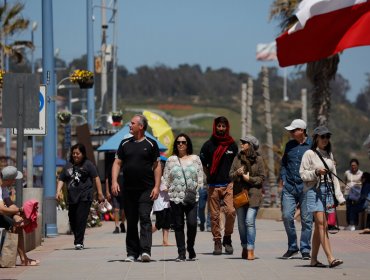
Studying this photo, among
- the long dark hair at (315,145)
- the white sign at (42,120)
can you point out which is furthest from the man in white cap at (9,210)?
the white sign at (42,120)

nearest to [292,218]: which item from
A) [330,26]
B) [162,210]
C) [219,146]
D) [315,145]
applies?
[219,146]

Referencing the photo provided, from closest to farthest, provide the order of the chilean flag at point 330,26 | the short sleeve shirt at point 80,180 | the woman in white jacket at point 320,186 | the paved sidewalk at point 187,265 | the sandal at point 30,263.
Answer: the chilean flag at point 330,26, the paved sidewalk at point 187,265, the woman in white jacket at point 320,186, the sandal at point 30,263, the short sleeve shirt at point 80,180

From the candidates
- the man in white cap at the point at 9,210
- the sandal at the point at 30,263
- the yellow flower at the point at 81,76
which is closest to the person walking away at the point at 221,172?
the sandal at the point at 30,263

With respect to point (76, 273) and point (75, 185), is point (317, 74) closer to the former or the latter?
point (75, 185)

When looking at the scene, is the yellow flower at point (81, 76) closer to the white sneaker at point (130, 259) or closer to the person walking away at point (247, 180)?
the person walking away at point (247, 180)

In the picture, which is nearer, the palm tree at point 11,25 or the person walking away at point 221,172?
the person walking away at point 221,172

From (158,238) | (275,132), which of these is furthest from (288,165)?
(275,132)

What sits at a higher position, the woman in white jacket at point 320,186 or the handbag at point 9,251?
the woman in white jacket at point 320,186

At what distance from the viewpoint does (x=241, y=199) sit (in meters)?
17.2

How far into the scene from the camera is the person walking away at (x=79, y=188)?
20.1m

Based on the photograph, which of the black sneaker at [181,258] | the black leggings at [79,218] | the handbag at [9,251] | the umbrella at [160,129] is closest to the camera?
the handbag at [9,251]

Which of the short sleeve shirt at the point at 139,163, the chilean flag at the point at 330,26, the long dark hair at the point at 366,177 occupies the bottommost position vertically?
the long dark hair at the point at 366,177

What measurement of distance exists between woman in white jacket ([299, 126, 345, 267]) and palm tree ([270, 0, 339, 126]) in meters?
Answer: 26.8

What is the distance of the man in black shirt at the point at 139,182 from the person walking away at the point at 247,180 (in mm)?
1125
